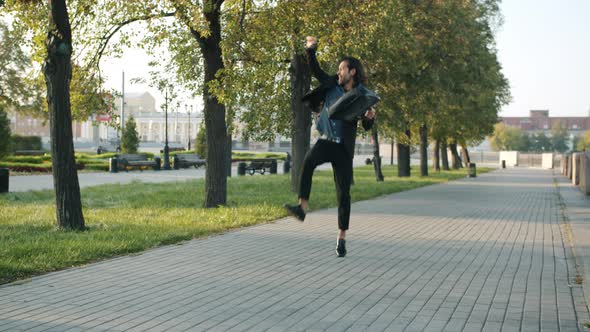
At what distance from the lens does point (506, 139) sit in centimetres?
11638

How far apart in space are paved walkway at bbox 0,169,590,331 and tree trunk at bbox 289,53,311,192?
8.31 m

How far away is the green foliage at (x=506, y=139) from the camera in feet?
379

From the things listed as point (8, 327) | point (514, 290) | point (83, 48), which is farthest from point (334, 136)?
point (83, 48)

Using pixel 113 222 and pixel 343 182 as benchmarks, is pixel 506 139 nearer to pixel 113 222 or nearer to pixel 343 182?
pixel 113 222

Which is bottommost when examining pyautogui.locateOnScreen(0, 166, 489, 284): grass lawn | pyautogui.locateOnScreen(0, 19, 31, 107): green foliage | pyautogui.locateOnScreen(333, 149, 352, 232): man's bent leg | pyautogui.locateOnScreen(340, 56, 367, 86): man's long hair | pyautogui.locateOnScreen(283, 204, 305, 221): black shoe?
pyautogui.locateOnScreen(0, 166, 489, 284): grass lawn

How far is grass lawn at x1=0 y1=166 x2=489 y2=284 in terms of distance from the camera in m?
7.48

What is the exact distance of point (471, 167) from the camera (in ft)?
123

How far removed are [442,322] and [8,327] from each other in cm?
282

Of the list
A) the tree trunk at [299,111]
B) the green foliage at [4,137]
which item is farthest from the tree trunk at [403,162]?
the green foliage at [4,137]

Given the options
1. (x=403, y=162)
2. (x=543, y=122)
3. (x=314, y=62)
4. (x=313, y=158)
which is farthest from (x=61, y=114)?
(x=543, y=122)

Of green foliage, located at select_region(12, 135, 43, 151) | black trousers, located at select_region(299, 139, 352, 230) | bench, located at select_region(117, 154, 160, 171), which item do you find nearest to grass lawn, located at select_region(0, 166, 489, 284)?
black trousers, located at select_region(299, 139, 352, 230)

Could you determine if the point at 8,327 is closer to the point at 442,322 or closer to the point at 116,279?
the point at 116,279

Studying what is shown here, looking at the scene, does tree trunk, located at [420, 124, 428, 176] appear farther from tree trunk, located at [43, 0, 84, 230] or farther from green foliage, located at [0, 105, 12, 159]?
tree trunk, located at [43, 0, 84, 230]

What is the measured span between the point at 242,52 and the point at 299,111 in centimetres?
538
